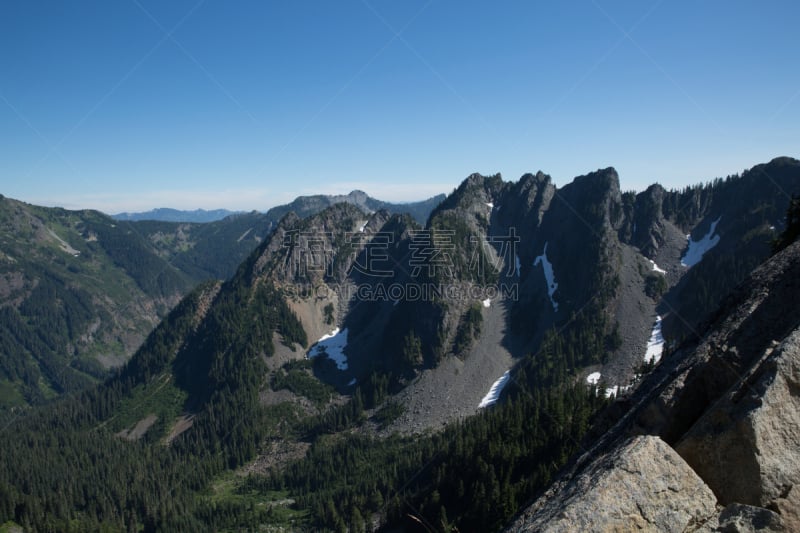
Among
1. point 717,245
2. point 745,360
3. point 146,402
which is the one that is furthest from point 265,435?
point 717,245

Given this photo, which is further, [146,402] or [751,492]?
[146,402]

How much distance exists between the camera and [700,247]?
5482 inches

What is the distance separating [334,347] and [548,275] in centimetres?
7305

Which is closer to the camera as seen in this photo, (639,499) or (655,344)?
(639,499)

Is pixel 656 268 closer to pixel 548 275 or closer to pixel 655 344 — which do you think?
pixel 548 275

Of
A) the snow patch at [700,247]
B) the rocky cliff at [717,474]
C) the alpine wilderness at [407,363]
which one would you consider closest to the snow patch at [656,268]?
the alpine wilderness at [407,363]

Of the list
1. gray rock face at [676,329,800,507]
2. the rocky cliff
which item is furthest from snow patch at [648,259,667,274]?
gray rock face at [676,329,800,507]

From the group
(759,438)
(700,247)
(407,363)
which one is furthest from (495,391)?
(759,438)

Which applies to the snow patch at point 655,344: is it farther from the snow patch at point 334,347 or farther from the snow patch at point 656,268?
the snow patch at point 334,347

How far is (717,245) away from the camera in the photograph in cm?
13100

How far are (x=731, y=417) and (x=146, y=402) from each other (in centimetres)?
16605

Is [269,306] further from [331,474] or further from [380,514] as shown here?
[380,514]

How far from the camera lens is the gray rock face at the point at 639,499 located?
376 inches

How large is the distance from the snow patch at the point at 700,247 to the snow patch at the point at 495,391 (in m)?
68.0
